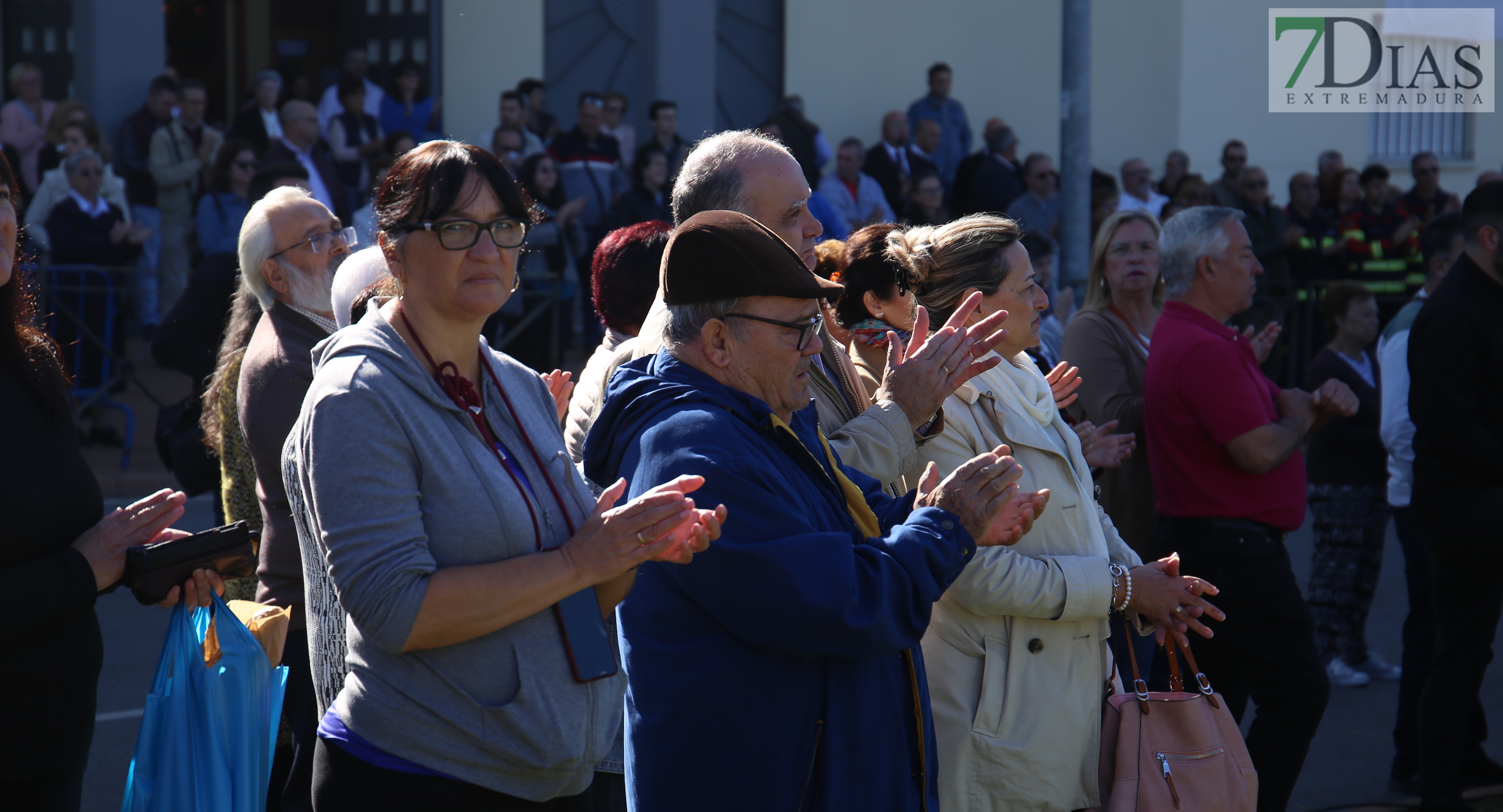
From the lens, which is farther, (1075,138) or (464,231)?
(1075,138)

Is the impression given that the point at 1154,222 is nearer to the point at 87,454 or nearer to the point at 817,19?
the point at 87,454

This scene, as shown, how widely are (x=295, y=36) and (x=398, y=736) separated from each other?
54.8ft

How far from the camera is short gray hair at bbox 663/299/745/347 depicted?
2475 mm

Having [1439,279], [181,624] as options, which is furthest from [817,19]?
[181,624]

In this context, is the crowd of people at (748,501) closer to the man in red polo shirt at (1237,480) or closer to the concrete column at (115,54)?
the man in red polo shirt at (1237,480)

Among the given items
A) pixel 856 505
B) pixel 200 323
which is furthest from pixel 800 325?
pixel 200 323

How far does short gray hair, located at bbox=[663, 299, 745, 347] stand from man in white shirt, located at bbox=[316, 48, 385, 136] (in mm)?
11267

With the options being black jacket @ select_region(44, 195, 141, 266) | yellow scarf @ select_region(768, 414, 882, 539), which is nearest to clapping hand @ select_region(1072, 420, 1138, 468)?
yellow scarf @ select_region(768, 414, 882, 539)

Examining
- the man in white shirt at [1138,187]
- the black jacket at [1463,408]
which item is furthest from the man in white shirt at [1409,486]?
the man in white shirt at [1138,187]

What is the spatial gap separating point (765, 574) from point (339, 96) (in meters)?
12.3

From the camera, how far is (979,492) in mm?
2488

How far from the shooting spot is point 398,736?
86.9 inches

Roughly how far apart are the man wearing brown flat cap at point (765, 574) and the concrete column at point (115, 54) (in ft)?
39.7

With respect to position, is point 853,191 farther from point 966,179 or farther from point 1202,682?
point 1202,682
